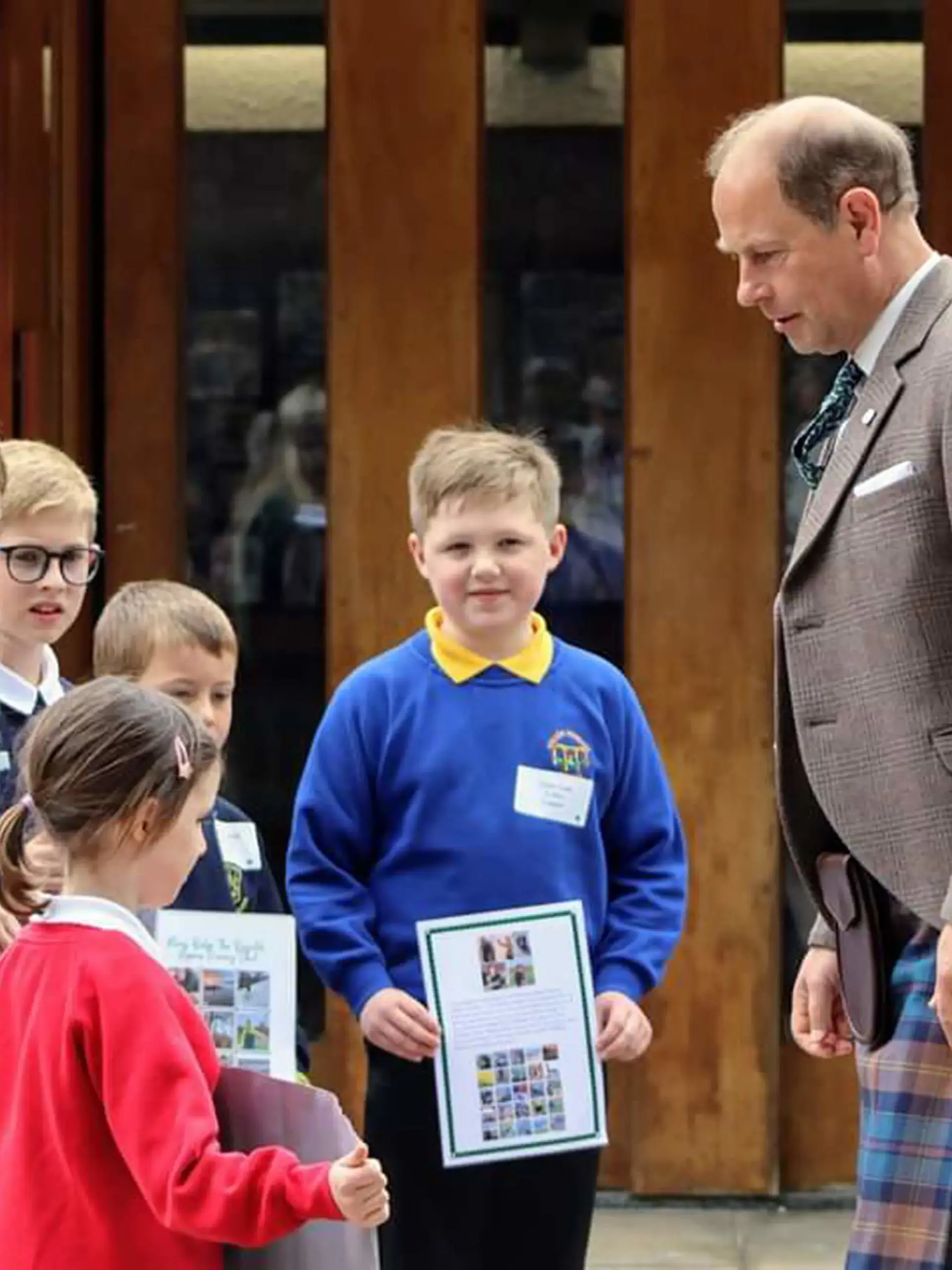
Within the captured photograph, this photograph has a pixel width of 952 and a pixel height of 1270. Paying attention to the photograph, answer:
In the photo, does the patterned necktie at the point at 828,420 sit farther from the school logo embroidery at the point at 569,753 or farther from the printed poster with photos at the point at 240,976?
the printed poster with photos at the point at 240,976

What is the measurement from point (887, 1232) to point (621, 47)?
3275mm

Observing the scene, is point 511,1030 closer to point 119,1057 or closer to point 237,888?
point 237,888

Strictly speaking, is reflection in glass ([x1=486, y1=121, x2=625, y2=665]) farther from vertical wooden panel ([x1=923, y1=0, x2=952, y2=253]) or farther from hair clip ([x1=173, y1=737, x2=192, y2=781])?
hair clip ([x1=173, y1=737, x2=192, y2=781])

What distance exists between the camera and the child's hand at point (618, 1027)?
13.0 feet

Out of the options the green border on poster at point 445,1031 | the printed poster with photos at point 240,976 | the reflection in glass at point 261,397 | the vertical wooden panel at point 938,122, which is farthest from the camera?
the reflection in glass at point 261,397

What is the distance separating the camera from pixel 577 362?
5.74 meters

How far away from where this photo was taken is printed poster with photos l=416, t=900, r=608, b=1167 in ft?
12.5

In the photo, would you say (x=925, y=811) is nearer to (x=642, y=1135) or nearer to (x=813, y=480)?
(x=813, y=480)

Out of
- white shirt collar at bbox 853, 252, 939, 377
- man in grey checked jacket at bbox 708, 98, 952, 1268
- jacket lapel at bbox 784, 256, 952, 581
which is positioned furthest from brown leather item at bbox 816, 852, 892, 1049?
white shirt collar at bbox 853, 252, 939, 377

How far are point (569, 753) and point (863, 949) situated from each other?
985 millimetres

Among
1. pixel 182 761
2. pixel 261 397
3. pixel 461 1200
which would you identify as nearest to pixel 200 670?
pixel 461 1200

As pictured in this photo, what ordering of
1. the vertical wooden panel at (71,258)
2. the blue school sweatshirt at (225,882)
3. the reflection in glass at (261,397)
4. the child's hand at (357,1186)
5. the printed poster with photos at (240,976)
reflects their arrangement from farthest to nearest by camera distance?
1. the reflection in glass at (261,397)
2. the vertical wooden panel at (71,258)
3. the blue school sweatshirt at (225,882)
4. the printed poster with photos at (240,976)
5. the child's hand at (357,1186)

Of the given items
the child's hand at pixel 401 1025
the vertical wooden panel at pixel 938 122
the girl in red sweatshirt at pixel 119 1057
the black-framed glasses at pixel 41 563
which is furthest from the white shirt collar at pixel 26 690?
the vertical wooden panel at pixel 938 122

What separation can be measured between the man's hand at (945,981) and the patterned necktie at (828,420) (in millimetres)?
665
